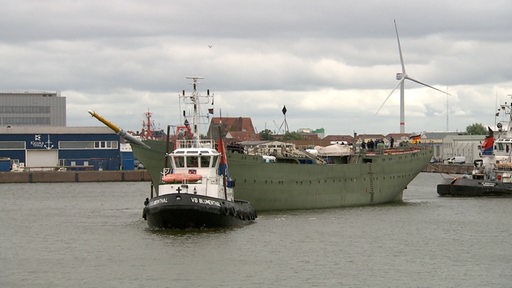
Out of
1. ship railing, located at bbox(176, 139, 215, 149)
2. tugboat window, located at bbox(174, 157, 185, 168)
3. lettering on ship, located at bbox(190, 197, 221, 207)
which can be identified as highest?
ship railing, located at bbox(176, 139, 215, 149)

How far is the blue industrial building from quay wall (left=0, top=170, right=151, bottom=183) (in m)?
8.44

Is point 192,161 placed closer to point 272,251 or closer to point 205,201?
point 205,201

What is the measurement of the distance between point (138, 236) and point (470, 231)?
18216mm

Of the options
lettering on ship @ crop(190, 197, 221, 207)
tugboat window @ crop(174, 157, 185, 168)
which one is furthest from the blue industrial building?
lettering on ship @ crop(190, 197, 221, 207)

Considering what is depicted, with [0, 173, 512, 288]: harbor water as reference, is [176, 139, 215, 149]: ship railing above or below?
above

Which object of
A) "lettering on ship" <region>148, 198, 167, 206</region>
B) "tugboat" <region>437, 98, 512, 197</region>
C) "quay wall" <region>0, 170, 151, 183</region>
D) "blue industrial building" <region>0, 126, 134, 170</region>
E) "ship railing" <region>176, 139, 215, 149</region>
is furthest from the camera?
"blue industrial building" <region>0, 126, 134, 170</region>

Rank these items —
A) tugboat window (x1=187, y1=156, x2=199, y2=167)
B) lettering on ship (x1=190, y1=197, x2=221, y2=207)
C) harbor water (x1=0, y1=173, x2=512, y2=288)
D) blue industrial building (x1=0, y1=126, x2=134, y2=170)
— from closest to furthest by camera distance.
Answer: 1. harbor water (x1=0, y1=173, x2=512, y2=288)
2. lettering on ship (x1=190, y1=197, x2=221, y2=207)
3. tugboat window (x1=187, y1=156, x2=199, y2=167)
4. blue industrial building (x1=0, y1=126, x2=134, y2=170)

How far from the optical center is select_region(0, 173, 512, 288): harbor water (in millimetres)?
39750

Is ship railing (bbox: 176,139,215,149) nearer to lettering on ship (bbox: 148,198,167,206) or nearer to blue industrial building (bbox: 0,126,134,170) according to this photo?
lettering on ship (bbox: 148,198,167,206)

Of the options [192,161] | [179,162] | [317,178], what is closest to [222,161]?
[192,161]

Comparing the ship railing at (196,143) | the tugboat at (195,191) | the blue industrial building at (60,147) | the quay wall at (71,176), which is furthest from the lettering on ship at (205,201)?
the blue industrial building at (60,147)

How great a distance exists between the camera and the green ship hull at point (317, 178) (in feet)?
211

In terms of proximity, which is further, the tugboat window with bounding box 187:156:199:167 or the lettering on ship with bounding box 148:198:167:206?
the tugboat window with bounding box 187:156:199:167

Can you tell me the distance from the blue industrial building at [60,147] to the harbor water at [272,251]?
7587 centimetres
